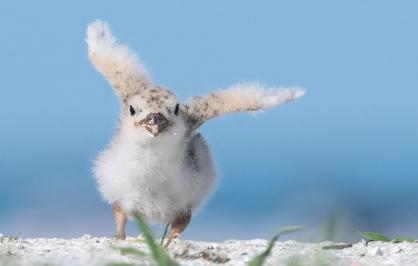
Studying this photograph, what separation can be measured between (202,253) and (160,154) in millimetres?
2243

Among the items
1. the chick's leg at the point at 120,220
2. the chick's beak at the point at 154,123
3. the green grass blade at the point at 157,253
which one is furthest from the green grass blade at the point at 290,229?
the chick's leg at the point at 120,220

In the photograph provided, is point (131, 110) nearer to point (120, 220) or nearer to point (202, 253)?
point (120, 220)

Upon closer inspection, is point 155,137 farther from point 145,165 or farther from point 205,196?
point 205,196

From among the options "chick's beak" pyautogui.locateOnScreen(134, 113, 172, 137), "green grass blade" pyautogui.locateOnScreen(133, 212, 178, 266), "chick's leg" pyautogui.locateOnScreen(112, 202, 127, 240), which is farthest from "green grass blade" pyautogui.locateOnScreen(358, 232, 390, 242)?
"green grass blade" pyautogui.locateOnScreen(133, 212, 178, 266)

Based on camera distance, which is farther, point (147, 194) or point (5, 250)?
point (147, 194)

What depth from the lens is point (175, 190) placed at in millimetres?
7109

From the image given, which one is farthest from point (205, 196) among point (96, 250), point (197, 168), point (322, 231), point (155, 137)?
point (322, 231)

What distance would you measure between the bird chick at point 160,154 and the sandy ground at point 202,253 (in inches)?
29.4

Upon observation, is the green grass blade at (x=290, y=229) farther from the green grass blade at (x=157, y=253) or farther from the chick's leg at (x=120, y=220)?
the chick's leg at (x=120, y=220)

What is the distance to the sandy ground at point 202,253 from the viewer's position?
477 cm

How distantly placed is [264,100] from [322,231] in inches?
161

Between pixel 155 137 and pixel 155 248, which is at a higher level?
pixel 155 137

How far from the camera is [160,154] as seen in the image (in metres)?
7.08

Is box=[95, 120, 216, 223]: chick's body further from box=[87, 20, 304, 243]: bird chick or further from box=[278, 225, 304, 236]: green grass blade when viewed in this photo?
box=[278, 225, 304, 236]: green grass blade
